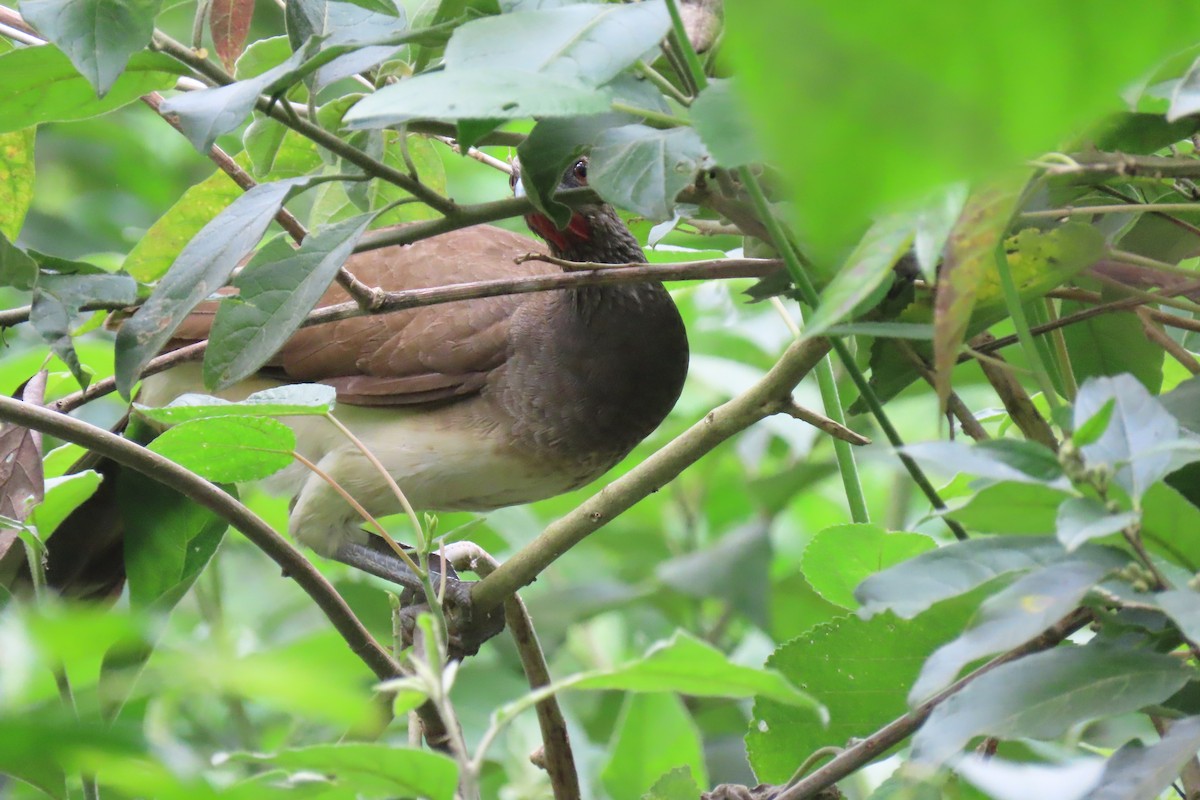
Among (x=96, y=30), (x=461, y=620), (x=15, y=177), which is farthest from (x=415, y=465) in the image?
(x=96, y=30)

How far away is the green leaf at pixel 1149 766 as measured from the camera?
667 millimetres

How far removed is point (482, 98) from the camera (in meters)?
0.61

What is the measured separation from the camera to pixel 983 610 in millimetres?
646

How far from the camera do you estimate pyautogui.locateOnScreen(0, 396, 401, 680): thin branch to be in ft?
3.01

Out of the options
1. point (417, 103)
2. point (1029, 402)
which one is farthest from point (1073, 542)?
point (1029, 402)

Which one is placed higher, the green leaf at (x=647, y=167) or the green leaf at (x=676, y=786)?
the green leaf at (x=647, y=167)

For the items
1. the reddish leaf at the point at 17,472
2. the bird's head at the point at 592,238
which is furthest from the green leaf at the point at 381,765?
the bird's head at the point at 592,238

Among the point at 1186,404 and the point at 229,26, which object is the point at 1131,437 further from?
the point at 229,26

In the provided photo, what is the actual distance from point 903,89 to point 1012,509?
1.80 ft

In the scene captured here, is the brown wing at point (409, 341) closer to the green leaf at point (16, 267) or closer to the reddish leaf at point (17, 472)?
the reddish leaf at point (17, 472)

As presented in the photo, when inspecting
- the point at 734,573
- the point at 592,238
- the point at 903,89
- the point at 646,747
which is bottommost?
the point at 734,573

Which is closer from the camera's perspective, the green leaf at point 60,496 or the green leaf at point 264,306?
the green leaf at point 264,306

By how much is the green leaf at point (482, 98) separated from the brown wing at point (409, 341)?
1.45 metres

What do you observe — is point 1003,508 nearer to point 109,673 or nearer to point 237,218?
point 237,218
